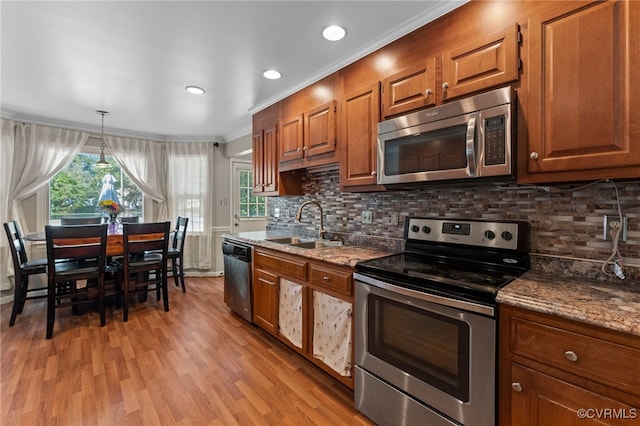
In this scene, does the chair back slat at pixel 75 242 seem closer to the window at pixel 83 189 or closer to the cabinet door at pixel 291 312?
the window at pixel 83 189

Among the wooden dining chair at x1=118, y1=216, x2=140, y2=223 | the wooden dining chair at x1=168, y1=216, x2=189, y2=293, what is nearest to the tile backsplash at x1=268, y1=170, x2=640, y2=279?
the wooden dining chair at x1=168, y1=216, x2=189, y2=293

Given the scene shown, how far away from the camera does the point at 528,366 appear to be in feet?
3.67

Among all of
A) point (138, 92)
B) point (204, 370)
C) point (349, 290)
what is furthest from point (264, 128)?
point (204, 370)

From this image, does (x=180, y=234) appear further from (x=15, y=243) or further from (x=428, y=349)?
(x=428, y=349)

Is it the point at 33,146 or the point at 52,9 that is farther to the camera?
the point at 33,146

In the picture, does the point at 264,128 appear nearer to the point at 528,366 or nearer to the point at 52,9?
the point at 52,9

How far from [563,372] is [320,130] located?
2110 millimetres

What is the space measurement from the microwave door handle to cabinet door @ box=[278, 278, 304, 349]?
1.42m

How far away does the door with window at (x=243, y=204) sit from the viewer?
5184mm

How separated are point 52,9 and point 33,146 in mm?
3010

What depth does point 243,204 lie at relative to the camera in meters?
5.30

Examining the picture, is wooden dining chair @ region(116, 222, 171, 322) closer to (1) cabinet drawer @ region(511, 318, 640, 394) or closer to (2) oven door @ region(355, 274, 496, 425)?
(2) oven door @ region(355, 274, 496, 425)

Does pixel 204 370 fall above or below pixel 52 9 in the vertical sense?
below

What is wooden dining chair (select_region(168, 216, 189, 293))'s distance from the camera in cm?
409
